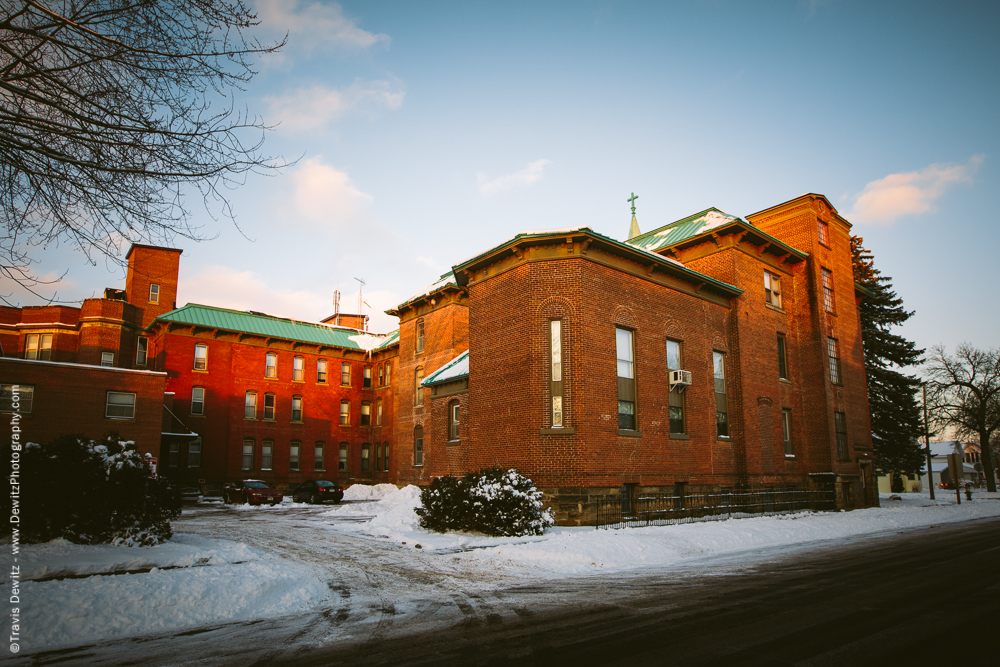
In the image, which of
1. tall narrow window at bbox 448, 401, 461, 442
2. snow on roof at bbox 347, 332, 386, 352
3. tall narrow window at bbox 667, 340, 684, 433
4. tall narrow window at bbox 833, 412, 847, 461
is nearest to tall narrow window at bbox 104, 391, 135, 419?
tall narrow window at bbox 448, 401, 461, 442

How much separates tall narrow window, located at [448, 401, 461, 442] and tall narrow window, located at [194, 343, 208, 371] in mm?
22921

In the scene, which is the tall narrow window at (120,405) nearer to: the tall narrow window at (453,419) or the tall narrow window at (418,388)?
the tall narrow window at (418,388)

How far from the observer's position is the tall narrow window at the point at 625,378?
66.9 feet

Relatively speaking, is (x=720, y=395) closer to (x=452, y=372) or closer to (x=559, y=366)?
(x=559, y=366)

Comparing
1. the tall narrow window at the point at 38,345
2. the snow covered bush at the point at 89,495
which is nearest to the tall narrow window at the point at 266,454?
the tall narrow window at the point at 38,345

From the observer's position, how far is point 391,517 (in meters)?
21.4

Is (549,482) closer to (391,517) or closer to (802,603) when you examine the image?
(391,517)

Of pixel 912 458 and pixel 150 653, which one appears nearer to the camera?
pixel 150 653

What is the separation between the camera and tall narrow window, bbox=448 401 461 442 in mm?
27656

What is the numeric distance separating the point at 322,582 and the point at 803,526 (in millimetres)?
16618

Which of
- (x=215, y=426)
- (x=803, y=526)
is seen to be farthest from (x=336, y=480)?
(x=803, y=526)

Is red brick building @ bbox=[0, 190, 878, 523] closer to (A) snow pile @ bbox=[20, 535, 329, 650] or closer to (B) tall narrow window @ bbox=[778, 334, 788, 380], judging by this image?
(B) tall narrow window @ bbox=[778, 334, 788, 380]

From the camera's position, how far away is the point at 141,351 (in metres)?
43.2

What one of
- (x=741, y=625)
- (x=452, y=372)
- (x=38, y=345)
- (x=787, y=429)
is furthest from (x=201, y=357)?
(x=741, y=625)
